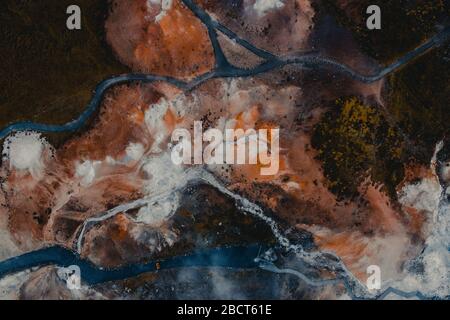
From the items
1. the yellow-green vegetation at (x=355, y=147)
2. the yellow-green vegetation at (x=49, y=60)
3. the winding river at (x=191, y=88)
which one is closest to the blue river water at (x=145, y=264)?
the winding river at (x=191, y=88)

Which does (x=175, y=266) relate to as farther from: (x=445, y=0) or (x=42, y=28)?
(x=445, y=0)

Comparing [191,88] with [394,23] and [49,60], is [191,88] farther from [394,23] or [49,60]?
[394,23]

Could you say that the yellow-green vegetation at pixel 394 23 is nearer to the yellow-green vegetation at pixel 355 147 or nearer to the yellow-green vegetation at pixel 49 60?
the yellow-green vegetation at pixel 355 147

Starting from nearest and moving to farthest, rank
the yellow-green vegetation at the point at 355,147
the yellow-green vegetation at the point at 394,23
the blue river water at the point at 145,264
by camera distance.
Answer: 1. the yellow-green vegetation at the point at 355,147
2. the yellow-green vegetation at the point at 394,23
3. the blue river water at the point at 145,264

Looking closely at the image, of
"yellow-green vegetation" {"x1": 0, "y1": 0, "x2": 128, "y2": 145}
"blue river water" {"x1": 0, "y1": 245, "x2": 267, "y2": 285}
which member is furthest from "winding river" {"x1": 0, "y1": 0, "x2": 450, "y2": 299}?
"yellow-green vegetation" {"x1": 0, "y1": 0, "x2": 128, "y2": 145}

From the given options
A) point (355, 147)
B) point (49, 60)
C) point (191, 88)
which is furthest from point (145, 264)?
point (355, 147)
